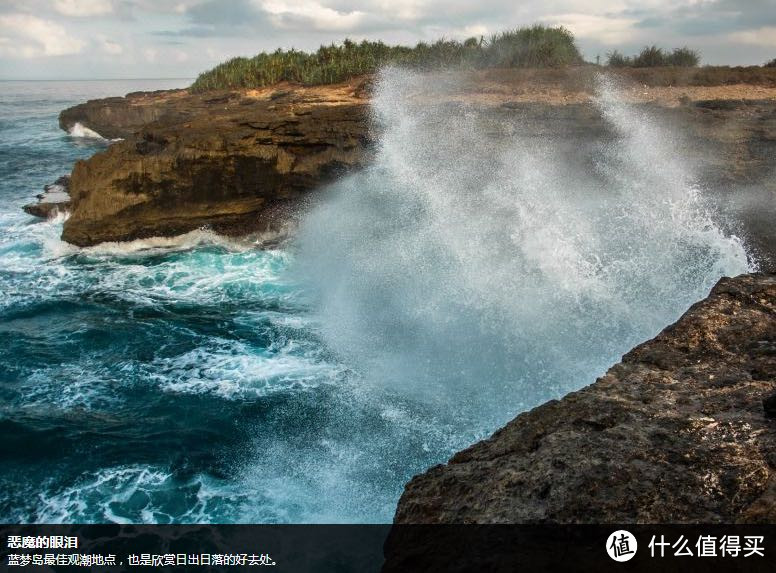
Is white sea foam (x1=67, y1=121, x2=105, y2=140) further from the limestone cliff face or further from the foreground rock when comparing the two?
the foreground rock

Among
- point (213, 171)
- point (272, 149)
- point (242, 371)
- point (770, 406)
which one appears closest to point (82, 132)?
point (213, 171)

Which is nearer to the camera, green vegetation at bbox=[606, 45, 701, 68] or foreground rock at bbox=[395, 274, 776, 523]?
foreground rock at bbox=[395, 274, 776, 523]

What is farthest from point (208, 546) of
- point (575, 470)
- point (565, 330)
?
point (565, 330)

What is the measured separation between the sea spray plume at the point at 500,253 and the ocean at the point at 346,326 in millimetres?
44

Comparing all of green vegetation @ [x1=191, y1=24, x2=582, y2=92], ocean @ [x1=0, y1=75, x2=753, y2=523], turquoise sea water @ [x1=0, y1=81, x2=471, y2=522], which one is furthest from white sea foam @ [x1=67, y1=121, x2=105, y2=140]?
turquoise sea water @ [x1=0, y1=81, x2=471, y2=522]

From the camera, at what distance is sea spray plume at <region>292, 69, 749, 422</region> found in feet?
25.7

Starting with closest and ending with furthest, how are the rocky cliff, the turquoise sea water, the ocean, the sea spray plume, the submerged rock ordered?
the turquoise sea water, the ocean, the sea spray plume, the rocky cliff, the submerged rock

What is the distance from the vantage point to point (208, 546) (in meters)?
5.52

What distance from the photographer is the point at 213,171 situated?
44.6 ft

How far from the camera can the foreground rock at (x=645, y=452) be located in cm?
303

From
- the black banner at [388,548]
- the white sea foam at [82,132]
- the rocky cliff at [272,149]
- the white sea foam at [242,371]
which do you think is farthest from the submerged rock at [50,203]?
the white sea foam at [82,132]

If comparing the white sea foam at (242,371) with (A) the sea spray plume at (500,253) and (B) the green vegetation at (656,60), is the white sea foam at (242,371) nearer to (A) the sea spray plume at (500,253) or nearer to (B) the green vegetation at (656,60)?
(A) the sea spray plume at (500,253)

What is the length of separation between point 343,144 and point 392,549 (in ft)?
39.2

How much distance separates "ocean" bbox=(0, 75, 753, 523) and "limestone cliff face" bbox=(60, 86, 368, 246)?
0.56 meters
